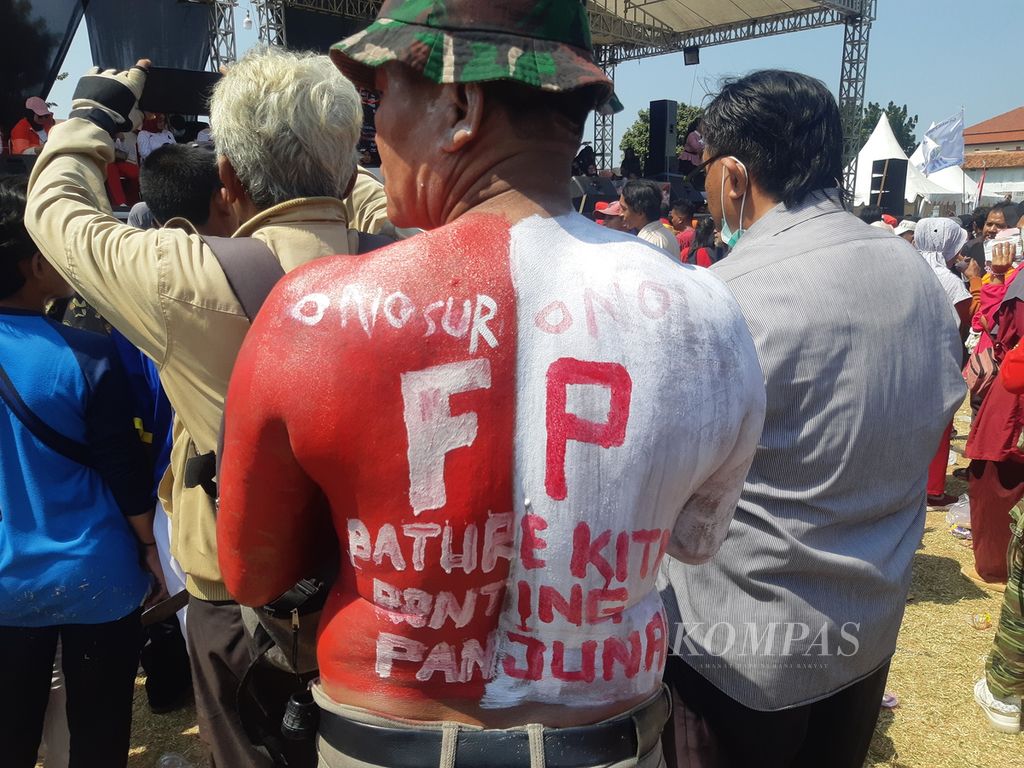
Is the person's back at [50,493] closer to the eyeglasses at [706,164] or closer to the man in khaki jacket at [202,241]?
the man in khaki jacket at [202,241]

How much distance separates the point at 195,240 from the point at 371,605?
827mm

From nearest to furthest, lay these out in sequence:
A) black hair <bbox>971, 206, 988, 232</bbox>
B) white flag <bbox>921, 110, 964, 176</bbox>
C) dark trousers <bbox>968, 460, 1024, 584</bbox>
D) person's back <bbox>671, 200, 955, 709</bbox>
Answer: person's back <bbox>671, 200, 955, 709</bbox>
dark trousers <bbox>968, 460, 1024, 584</bbox>
black hair <bbox>971, 206, 988, 232</bbox>
white flag <bbox>921, 110, 964, 176</bbox>

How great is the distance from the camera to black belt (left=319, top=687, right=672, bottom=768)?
3.14ft

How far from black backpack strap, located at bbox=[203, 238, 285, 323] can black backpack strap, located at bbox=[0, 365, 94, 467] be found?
793mm

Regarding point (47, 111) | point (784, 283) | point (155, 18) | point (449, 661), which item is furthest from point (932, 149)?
point (449, 661)

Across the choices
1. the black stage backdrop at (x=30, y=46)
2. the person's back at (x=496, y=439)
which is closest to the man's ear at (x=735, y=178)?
the person's back at (x=496, y=439)

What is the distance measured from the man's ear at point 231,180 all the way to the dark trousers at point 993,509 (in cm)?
415

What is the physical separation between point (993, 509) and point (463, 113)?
14.2 feet

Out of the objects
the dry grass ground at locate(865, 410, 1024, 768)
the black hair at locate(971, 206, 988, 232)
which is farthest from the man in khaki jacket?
the black hair at locate(971, 206, 988, 232)

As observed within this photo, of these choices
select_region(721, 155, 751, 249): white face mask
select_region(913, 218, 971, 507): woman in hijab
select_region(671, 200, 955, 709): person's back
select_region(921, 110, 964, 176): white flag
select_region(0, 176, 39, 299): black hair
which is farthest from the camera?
select_region(921, 110, 964, 176): white flag

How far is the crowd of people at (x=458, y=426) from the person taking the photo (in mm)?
923

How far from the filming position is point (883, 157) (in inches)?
637

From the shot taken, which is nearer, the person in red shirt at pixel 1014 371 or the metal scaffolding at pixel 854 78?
the person in red shirt at pixel 1014 371

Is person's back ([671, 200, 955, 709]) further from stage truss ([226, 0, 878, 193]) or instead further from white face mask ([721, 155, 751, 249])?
stage truss ([226, 0, 878, 193])
